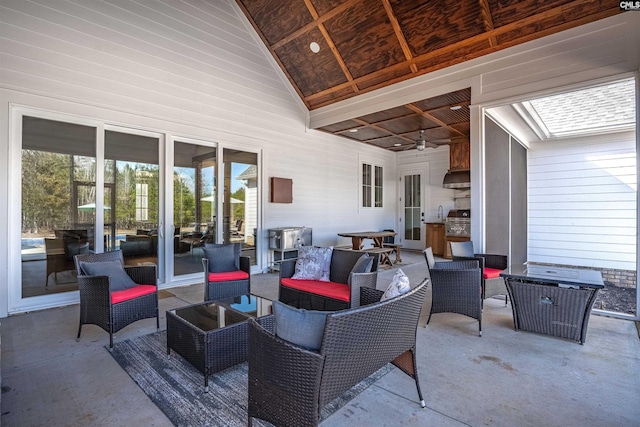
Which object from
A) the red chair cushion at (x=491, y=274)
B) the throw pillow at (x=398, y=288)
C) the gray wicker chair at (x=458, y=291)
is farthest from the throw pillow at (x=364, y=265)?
the red chair cushion at (x=491, y=274)

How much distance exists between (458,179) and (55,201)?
8219 millimetres

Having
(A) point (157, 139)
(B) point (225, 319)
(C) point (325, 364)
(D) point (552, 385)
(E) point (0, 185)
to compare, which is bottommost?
(D) point (552, 385)

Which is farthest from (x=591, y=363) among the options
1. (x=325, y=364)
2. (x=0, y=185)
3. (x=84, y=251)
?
(x=0, y=185)

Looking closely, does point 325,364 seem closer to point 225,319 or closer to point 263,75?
point 225,319

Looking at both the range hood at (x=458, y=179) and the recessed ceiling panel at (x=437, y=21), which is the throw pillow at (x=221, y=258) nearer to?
the recessed ceiling panel at (x=437, y=21)

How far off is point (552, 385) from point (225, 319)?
2573mm

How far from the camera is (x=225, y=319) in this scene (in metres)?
2.76

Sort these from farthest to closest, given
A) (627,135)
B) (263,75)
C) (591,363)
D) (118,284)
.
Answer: (263,75) < (627,135) < (118,284) < (591,363)

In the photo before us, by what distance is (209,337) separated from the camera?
2.28 m

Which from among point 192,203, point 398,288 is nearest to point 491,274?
point 398,288

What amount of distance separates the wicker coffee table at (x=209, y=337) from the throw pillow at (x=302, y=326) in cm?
90

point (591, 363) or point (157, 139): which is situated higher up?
point (157, 139)

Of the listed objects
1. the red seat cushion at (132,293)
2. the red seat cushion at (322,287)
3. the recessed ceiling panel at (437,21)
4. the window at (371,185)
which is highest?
the recessed ceiling panel at (437,21)

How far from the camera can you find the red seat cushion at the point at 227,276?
409 cm
